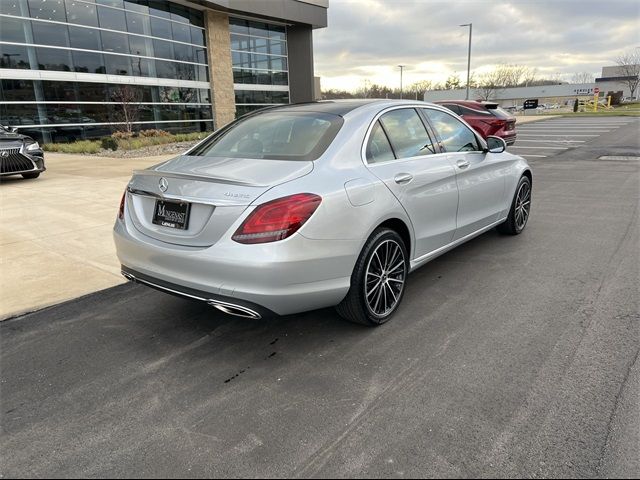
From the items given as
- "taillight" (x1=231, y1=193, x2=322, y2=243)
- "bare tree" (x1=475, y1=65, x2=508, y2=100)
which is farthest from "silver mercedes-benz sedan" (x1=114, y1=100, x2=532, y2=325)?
"bare tree" (x1=475, y1=65, x2=508, y2=100)

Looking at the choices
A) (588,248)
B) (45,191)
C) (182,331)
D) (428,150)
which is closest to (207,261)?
(182,331)

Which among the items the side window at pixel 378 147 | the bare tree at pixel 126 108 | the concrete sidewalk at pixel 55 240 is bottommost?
the concrete sidewalk at pixel 55 240

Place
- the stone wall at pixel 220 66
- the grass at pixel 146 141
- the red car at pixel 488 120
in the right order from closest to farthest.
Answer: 1. the red car at pixel 488 120
2. the grass at pixel 146 141
3. the stone wall at pixel 220 66

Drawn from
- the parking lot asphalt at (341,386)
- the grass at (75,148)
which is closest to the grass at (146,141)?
the grass at (75,148)

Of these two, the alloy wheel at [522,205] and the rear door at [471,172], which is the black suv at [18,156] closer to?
the rear door at [471,172]

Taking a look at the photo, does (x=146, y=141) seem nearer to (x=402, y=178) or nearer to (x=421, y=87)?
(x=402, y=178)

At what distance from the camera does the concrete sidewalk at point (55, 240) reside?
4496 millimetres

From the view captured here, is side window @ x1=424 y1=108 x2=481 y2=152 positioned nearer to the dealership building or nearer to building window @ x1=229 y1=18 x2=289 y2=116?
the dealership building

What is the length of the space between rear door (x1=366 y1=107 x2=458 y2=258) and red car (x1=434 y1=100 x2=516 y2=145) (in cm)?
1030

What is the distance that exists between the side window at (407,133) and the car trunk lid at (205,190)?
1.00 meters

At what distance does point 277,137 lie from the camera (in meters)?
3.70

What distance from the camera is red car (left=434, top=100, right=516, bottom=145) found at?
1387 centimetres

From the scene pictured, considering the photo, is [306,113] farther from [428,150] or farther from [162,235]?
[162,235]

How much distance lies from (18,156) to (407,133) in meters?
10.0
